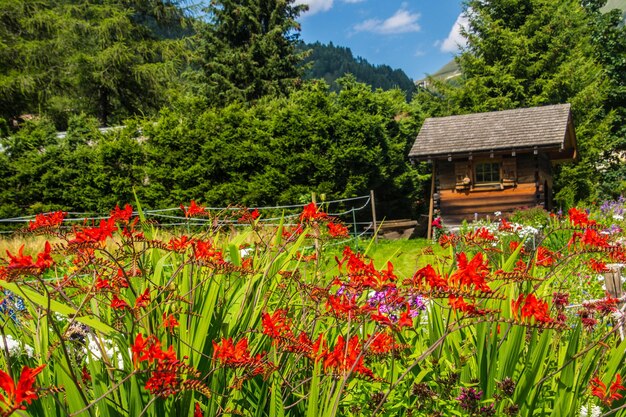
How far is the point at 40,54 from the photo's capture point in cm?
2683

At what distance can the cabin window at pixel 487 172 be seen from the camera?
53.2ft

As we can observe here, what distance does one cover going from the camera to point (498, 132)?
629 inches

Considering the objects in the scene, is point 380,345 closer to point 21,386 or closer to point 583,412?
point 583,412

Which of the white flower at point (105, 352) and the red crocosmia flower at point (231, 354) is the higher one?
the red crocosmia flower at point (231, 354)

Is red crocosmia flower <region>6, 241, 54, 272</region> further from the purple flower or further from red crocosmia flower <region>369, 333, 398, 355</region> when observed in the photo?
the purple flower

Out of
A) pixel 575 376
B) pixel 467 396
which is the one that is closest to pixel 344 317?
pixel 467 396

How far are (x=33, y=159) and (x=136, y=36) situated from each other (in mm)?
17124

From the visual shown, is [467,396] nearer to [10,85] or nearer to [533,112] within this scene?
[533,112]

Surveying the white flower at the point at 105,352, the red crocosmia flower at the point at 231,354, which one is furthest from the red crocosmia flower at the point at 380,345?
the white flower at the point at 105,352

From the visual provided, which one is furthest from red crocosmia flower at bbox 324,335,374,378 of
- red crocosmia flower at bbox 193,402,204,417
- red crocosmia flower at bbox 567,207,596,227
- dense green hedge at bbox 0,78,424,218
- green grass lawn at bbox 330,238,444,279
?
dense green hedge at bbox 0,78,424,218

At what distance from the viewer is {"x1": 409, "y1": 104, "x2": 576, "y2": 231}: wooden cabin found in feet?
50.4

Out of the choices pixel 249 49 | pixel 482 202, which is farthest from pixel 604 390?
pixel 249 49

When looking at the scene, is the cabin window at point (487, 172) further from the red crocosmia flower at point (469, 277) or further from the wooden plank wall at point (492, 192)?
the red crocosmia flower at point (469, 277)

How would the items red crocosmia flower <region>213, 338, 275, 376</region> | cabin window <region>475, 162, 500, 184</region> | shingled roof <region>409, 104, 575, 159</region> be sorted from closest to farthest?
red crocosmia flower <region>213, 338, 275, 376</region> < shingled roof <region>409, 104, 575, 159</region> < cabin window <region>475, 162, 500, 184</region>
